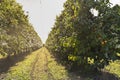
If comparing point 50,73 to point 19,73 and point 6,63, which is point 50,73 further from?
point 6,63

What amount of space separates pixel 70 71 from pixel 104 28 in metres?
8.22

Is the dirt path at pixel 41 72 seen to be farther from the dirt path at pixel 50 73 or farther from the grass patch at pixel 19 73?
the grass patch at pixel 19 73

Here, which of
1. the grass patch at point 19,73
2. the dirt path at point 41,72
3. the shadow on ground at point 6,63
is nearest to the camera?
the grass patch at point 19,73

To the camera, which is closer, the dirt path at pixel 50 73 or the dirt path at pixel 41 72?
the dirt path at pixel 50 73

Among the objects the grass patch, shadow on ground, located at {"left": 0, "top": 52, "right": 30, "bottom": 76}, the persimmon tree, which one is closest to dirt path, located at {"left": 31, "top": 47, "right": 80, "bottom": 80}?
the grass patch

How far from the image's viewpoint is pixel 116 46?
92.5ft

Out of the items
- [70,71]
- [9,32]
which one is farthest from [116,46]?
[9,32]

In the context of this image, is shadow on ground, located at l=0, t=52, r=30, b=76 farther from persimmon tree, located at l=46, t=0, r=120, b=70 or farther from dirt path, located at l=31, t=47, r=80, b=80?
persimmon tree, located at l=46, t=0, r=120, b=70

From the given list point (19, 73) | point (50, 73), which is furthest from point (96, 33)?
point (19, 73)

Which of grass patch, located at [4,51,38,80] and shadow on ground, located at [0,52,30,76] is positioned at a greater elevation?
shadow on ground, located at [0,52,30,76]

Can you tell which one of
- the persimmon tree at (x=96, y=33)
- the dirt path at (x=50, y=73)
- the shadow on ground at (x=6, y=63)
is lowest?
the dirt path at (x=50, y=73)

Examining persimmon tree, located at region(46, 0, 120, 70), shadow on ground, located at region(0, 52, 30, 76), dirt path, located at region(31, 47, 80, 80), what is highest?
persimmon tree, located at region(46, 0, 120, 70)

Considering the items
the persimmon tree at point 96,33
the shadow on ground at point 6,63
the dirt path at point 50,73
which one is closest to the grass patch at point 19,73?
the dirt path at point 50,73

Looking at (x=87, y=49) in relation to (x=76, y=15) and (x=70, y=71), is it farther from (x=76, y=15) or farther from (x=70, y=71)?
(x=70, y=71)
